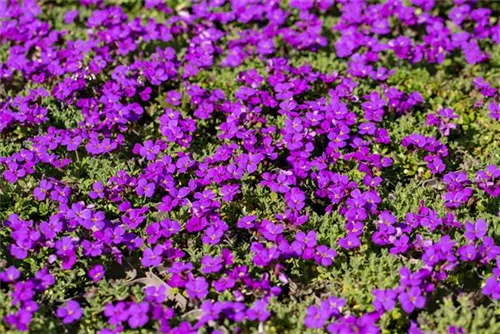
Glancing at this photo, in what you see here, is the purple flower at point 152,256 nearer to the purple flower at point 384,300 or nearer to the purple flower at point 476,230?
the purple flower at point 384,300

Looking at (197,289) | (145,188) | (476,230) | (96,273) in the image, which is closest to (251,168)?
(145,188)

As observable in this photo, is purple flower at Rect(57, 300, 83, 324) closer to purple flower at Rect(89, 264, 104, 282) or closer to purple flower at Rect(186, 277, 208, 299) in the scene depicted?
purple flower at Rect(89, 264, 104, 282)

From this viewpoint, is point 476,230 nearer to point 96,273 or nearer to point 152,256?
point 152,256

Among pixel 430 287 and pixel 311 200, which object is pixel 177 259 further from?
pixel 430 287

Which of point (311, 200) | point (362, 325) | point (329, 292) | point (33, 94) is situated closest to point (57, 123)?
point (33, 94)

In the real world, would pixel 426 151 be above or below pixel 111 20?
below

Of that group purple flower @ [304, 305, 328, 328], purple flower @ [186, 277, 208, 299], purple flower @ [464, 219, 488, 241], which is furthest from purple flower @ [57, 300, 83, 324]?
purple flower @ [464, 219, 488, 241]

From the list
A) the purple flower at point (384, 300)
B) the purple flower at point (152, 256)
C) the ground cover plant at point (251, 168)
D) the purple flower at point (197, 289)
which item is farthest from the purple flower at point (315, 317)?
the purple flower at point (152, 256)

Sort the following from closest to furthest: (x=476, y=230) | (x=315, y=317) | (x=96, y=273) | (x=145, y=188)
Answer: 1. (x=315, y=317)
2. (x=96, y=273)
3. (x=476, y=230)
4. (x=145, y=188)
